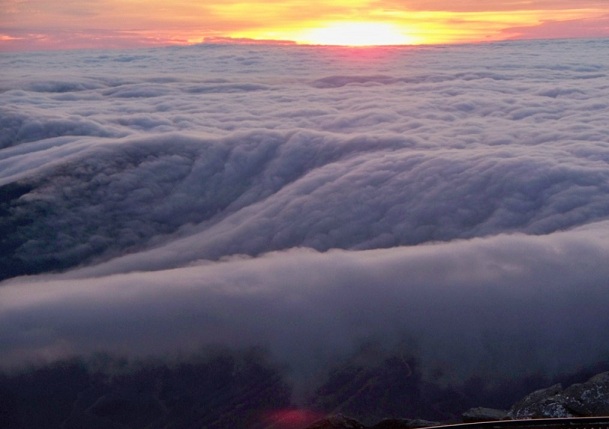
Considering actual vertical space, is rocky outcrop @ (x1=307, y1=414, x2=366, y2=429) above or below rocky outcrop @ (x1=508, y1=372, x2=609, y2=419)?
below

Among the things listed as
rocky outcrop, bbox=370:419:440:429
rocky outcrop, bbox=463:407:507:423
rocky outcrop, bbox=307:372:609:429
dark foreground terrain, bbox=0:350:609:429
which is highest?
rocky outcrop, bbox=307:372:609:429

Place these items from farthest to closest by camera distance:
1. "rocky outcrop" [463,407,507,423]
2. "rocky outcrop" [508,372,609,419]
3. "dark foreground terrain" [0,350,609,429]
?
"dark foreground terrain" [0,350,609,429] < "rocky outcrop" [463,407,507,423] < "rocky outcrop" [508,372,609,419]

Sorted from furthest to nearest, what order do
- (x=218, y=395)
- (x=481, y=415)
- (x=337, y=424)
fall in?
(x=218, y=395), (x=337, y=424), (x=481, y=415)

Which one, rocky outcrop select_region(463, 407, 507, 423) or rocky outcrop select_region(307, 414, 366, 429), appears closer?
rocky outcrop select_region(463, 407, 507, 423)

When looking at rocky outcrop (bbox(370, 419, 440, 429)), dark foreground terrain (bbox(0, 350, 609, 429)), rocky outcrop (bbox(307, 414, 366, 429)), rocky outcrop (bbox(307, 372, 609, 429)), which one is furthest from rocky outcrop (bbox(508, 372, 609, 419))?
dark foreground terrain (bbox(0, 350, 609, 429))

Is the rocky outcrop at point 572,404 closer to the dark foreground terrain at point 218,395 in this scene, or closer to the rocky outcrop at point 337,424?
the rocky outcrop at point 337,424

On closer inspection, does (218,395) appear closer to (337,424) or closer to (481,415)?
(337,424)

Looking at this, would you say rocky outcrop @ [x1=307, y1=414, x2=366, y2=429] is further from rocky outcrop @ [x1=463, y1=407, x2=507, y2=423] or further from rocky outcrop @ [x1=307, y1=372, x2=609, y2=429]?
rocky outcrop @ [x1=463, y1=407, x2=507, y2=423]

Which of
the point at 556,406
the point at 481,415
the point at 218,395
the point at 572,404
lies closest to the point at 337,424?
the point at 481,415

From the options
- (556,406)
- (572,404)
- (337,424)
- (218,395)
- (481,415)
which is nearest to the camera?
(572,404)
